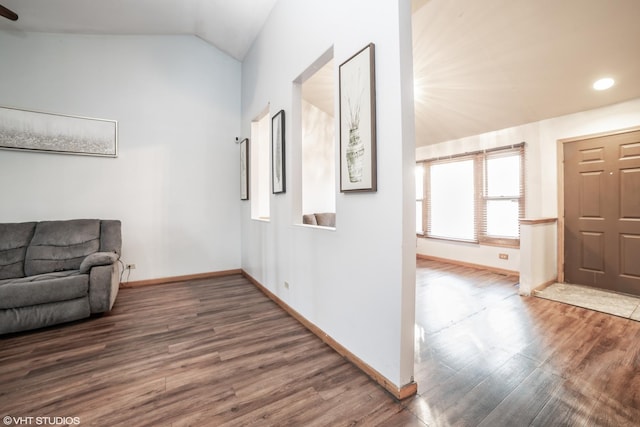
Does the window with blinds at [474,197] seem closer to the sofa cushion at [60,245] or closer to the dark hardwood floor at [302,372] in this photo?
the dark hardwood floor at [302,372]

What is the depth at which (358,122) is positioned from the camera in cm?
180

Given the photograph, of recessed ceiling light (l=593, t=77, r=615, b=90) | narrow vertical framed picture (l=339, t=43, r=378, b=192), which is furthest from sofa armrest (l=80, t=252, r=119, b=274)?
recessed ceiling light (l=593, t=77, r=615, b=90)

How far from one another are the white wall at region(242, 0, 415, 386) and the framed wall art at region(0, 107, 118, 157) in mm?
2529

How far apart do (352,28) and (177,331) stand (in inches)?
114

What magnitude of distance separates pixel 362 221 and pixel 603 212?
11.7ft

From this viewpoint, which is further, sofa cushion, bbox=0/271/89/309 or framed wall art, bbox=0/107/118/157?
framed wall art, bbox=0/107/118/157

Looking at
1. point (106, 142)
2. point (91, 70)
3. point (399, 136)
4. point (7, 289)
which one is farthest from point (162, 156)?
point (399, 136)

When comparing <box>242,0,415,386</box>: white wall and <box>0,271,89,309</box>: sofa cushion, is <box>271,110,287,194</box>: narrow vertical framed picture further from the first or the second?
<box>0,271,89,309</box>: sofa cushion

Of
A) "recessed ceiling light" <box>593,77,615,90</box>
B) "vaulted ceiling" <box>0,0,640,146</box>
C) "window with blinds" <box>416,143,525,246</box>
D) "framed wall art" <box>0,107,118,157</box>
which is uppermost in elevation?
"vaulted ceiling" <box>0,0,640,146</box>
